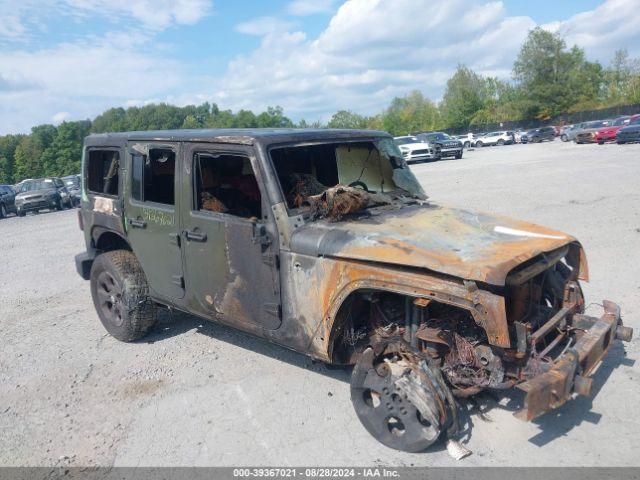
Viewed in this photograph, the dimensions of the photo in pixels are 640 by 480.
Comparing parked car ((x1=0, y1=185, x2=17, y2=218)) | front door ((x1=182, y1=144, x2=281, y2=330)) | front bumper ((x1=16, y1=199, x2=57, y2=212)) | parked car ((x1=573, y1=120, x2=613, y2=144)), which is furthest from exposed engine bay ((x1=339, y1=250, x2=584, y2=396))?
parked car ((x1=573, y1=120, x2=613, y2=144))

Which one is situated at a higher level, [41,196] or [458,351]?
[458,351]

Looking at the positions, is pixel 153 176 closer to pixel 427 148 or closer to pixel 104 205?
pixel 104 205

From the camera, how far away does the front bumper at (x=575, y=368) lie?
9.63ft

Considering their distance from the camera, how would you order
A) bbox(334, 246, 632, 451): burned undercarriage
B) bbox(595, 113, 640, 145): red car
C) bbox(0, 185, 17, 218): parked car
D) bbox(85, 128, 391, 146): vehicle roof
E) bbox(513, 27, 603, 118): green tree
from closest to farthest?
bbox(334, 246, 632, 451): burned undercarriage < bbox(85, 128, 391, 146): vehicle roof < bbox(0, 185, 17, 218): parked car < bbox(595, 113, 640, 145): red car < bbox(513, 27, 603, 118): green tree

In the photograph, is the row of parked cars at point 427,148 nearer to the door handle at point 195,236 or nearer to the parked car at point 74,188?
the parked car at point 74,188

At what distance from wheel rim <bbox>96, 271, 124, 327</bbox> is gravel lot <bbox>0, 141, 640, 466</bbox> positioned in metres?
0.27

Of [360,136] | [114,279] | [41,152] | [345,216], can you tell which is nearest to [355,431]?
[345,216]

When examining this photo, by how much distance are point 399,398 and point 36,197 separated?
22146 mm

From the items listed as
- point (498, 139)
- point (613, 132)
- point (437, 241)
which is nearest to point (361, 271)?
point (437, 241)

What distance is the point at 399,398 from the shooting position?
10.8 feet

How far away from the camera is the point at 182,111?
250 feet

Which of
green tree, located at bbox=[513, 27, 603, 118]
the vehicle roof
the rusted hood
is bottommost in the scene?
the rusted hood

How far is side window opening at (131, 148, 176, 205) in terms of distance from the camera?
15.5 feet

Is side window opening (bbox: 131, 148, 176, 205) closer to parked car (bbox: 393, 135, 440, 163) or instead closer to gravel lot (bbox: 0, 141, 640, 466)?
gravel lot (bbox: 0, 141, 640, 466)
